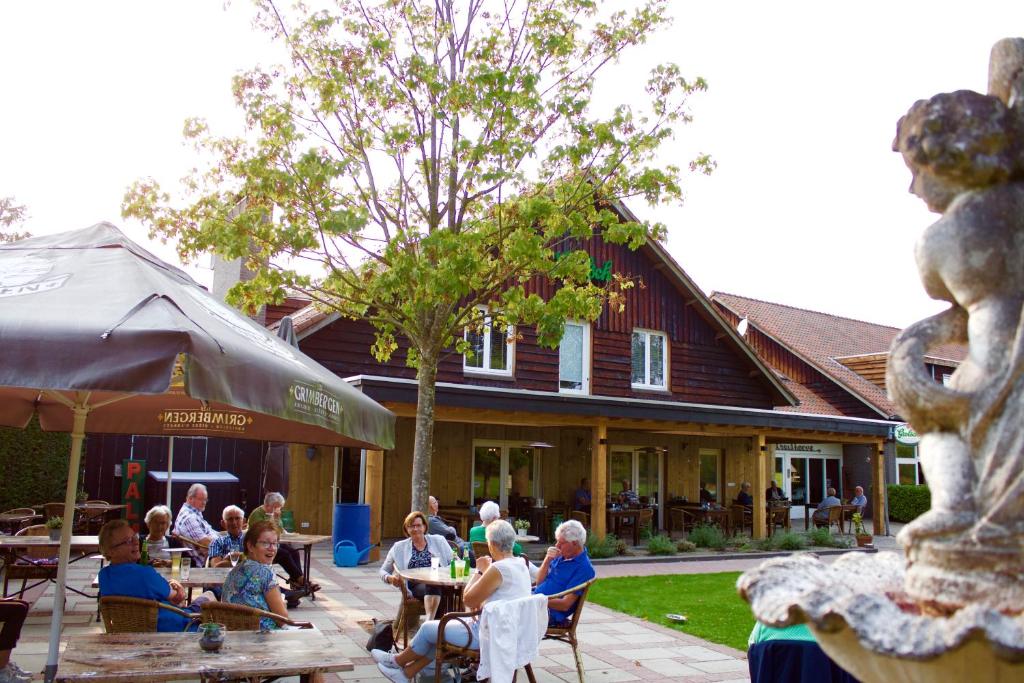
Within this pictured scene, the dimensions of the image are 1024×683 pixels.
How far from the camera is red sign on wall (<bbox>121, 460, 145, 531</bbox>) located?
1592 centimetres

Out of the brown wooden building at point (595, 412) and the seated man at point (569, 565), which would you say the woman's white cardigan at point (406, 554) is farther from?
the brown wooden building at point (595, 412)

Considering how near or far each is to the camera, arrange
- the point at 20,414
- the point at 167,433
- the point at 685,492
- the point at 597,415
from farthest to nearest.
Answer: the point at 685,492 < the point at 597,415 < the point at 167,433 < the point at 20,414

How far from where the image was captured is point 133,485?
52.2ft

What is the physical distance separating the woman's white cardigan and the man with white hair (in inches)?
108

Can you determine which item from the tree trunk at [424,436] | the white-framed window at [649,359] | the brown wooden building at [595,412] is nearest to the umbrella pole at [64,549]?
the tree trunk at [424,436]

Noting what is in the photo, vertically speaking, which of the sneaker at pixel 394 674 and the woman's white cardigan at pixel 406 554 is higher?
the woman's white cardigan at pixel 406 554

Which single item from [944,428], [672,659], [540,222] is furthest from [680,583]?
[944,428]

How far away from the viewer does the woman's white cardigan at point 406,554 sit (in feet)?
25.2

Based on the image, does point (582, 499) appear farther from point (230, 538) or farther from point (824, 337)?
point (824, 337)

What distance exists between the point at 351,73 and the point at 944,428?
26.0 feet

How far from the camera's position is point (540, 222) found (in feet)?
31.5

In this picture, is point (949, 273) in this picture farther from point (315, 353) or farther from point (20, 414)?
point (315, 353)

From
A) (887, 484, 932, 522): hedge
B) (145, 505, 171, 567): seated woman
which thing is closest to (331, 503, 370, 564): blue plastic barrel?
(145, 505, 171, 567): seated woman

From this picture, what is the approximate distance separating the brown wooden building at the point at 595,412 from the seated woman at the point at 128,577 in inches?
292
